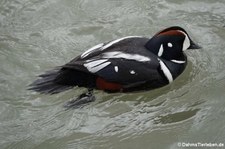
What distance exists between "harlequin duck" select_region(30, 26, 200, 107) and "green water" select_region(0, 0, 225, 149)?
0.64 feet

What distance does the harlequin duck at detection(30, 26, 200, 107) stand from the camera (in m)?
4.88

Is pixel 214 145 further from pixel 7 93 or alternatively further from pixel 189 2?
pixel 189 2

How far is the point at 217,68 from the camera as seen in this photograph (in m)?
5.59

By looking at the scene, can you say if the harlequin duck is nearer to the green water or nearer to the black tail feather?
the black tail feather

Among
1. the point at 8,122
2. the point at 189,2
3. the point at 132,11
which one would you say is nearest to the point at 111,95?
the point at 8,122

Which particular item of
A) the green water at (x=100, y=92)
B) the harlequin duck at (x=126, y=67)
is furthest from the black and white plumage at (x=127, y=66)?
the green water at (x=100, y=92)

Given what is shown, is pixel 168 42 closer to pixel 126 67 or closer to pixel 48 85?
pixel 126 67

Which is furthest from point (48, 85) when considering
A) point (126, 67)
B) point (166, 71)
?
point (166, 71)

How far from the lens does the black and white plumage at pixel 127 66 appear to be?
488cm

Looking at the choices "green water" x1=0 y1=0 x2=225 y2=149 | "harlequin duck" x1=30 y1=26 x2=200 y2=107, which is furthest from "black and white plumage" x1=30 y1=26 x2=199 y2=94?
"green water" x1=0 y1=0 x2=225 y2=149

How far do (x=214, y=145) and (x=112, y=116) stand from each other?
1.07 metres

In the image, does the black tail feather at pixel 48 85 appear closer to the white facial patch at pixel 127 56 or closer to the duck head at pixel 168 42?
the white facial patch at pixel 127 56

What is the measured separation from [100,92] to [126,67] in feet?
1.64

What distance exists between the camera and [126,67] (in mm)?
4859
